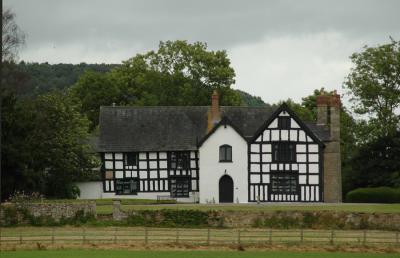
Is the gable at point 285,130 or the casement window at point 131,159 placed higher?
the gable at point 285,130

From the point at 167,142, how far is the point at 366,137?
1675 centimetres

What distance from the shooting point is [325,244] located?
41688mm

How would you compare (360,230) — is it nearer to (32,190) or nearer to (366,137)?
(32,190)

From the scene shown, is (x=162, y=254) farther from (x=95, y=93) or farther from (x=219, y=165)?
(x=95, y=93)

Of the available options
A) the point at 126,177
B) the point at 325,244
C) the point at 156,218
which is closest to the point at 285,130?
the point at 126,177

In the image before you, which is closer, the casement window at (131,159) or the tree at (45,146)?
the tree at (45,146)

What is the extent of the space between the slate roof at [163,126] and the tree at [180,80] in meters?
15.8

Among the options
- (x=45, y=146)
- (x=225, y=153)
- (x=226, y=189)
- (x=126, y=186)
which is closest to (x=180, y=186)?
(x=126, y=186)

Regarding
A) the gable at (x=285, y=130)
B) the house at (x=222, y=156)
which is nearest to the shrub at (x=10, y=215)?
the house at (x=222, y=156)

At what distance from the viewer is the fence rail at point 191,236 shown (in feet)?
136

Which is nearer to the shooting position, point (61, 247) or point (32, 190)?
point (61, 247)

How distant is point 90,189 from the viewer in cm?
6412

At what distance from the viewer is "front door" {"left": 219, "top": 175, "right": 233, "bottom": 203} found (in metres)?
62.2

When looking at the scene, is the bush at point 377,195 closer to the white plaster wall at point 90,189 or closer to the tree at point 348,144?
the tree at point 348,144
